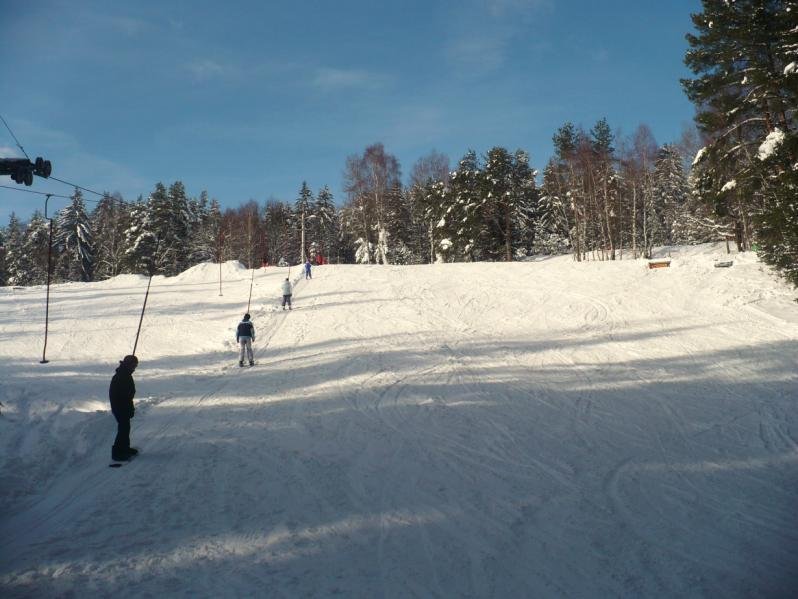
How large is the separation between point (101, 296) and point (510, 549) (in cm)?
2849

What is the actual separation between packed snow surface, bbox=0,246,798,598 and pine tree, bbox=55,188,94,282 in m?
39.7

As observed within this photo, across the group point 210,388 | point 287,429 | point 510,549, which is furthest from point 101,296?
point 510,549

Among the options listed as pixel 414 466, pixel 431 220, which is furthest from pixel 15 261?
pixel 414 466

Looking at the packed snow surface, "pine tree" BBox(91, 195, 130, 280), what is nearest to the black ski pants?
the packed snow surface

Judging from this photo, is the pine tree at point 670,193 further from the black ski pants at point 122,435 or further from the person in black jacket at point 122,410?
the black ski pants at point 122,435

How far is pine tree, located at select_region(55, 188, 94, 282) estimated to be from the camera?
2012 inches

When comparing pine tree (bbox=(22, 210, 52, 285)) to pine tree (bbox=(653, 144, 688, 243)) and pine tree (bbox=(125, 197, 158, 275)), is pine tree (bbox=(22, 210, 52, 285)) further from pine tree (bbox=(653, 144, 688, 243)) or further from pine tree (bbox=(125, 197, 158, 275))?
pine tree (bbox=(653, 144, 688, 243))

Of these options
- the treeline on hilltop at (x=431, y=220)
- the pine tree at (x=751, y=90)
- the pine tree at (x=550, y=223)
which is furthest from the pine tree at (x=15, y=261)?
the pine tree at (x=751, y=90)

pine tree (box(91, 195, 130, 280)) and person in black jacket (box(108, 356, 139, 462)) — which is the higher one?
pine tree (box(91, 195, 130, 280))

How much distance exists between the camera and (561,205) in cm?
4244

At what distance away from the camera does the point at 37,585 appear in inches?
163

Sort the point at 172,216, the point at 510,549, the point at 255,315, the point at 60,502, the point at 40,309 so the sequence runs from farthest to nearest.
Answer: the point at 172,216, the point at 40,309, the point at 255,315, the point at 60,502, the point at 510,549

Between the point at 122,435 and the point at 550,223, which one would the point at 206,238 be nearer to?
the point at 550,223

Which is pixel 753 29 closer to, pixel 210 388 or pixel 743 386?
pixel 743 386
